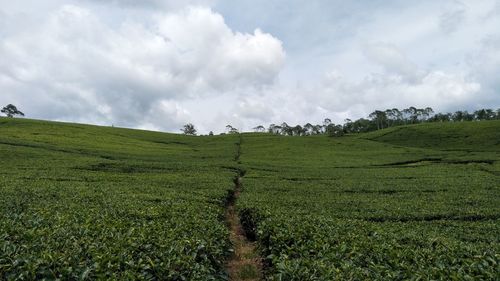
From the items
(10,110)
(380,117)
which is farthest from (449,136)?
(10,110)

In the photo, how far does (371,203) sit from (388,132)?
325 ft

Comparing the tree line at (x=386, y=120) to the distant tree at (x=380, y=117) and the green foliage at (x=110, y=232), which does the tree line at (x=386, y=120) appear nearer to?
the distant tree at (x=380, y=117)

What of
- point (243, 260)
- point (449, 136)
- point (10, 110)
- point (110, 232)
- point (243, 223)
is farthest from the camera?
point (10, 110)

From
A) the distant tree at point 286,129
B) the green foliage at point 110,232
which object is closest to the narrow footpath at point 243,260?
the green foliage at point 110,232

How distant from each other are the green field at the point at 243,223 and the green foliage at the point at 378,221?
0.23 feet

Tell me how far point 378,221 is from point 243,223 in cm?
809

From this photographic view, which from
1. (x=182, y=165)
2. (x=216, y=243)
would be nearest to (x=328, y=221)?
(x=216, y=243)

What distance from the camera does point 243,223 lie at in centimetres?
2345

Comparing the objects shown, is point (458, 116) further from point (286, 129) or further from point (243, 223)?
point (243, 223)

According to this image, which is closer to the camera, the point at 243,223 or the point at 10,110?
the point at 243,223

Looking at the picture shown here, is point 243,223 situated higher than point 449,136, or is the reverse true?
point 449,136

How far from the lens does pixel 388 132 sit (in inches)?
4815

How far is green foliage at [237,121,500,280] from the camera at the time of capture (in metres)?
9.79

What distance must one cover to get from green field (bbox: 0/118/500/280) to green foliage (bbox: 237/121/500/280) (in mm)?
70
